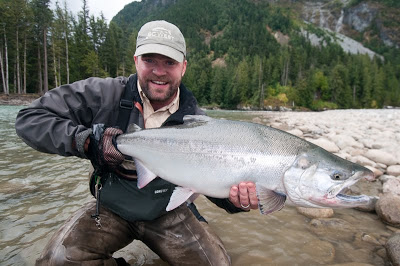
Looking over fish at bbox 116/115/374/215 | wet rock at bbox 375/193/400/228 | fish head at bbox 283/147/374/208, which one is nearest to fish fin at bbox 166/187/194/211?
fish at bbox 116/115/374/215

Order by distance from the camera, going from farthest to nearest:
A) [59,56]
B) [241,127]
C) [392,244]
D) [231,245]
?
[59,56], [231,245], [392,244], [241,127]

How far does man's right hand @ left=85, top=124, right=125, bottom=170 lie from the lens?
7.59ft

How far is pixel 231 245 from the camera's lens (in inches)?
129

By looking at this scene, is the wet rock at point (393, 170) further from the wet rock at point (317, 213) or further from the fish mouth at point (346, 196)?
the fish mouth at point (346, 196)

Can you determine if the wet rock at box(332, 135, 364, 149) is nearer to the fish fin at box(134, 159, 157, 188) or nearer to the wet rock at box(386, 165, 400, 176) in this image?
the wet rock at box(386, 165, 400, 176)

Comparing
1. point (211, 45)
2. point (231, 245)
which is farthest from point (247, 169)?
point (211, 45)

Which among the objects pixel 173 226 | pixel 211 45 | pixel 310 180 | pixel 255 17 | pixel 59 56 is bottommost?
pixel 173 226

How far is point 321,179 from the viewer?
2.09 meters

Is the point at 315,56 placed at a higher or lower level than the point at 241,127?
higher

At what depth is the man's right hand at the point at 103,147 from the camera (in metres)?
2.31

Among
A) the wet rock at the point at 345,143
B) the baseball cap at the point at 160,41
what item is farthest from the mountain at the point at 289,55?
the baseball cap at the point at 160,41

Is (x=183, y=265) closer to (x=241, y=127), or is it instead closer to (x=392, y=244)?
(x=241, y=127)

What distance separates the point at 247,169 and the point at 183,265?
122cm

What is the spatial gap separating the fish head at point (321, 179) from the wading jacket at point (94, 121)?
88cm
